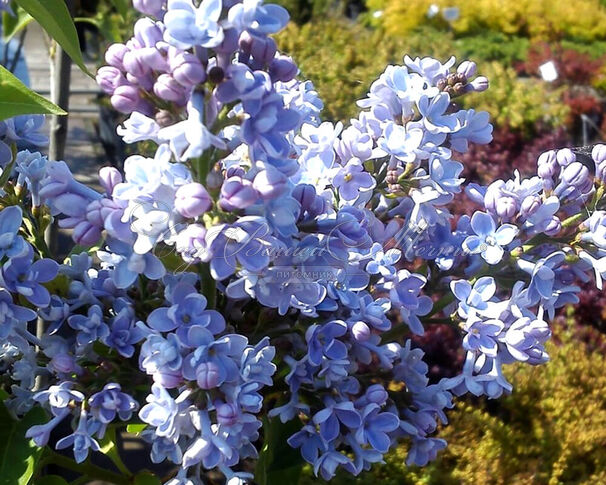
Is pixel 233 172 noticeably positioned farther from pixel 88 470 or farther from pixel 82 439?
pixel 88 470

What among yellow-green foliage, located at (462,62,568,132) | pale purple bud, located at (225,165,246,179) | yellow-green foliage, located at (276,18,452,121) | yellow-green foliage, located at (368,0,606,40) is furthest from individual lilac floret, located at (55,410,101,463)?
yellow-green foliage, located at (368,0,606,40)

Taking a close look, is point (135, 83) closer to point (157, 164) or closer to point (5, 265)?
point (157, 164)

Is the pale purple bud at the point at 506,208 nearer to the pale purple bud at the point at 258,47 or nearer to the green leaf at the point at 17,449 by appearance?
the pale purple bud at the point at 258,47

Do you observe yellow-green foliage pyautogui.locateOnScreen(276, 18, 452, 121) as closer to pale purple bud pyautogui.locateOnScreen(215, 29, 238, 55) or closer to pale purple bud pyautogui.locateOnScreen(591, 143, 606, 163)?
pale purple bud pyautogui.locateOnScreen(591, 143, 606, 163)

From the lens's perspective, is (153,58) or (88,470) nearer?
(153,58)

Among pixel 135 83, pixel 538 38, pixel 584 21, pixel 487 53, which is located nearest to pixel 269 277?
pixel 135 83

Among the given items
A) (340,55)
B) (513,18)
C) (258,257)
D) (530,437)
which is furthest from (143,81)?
(513,18)
